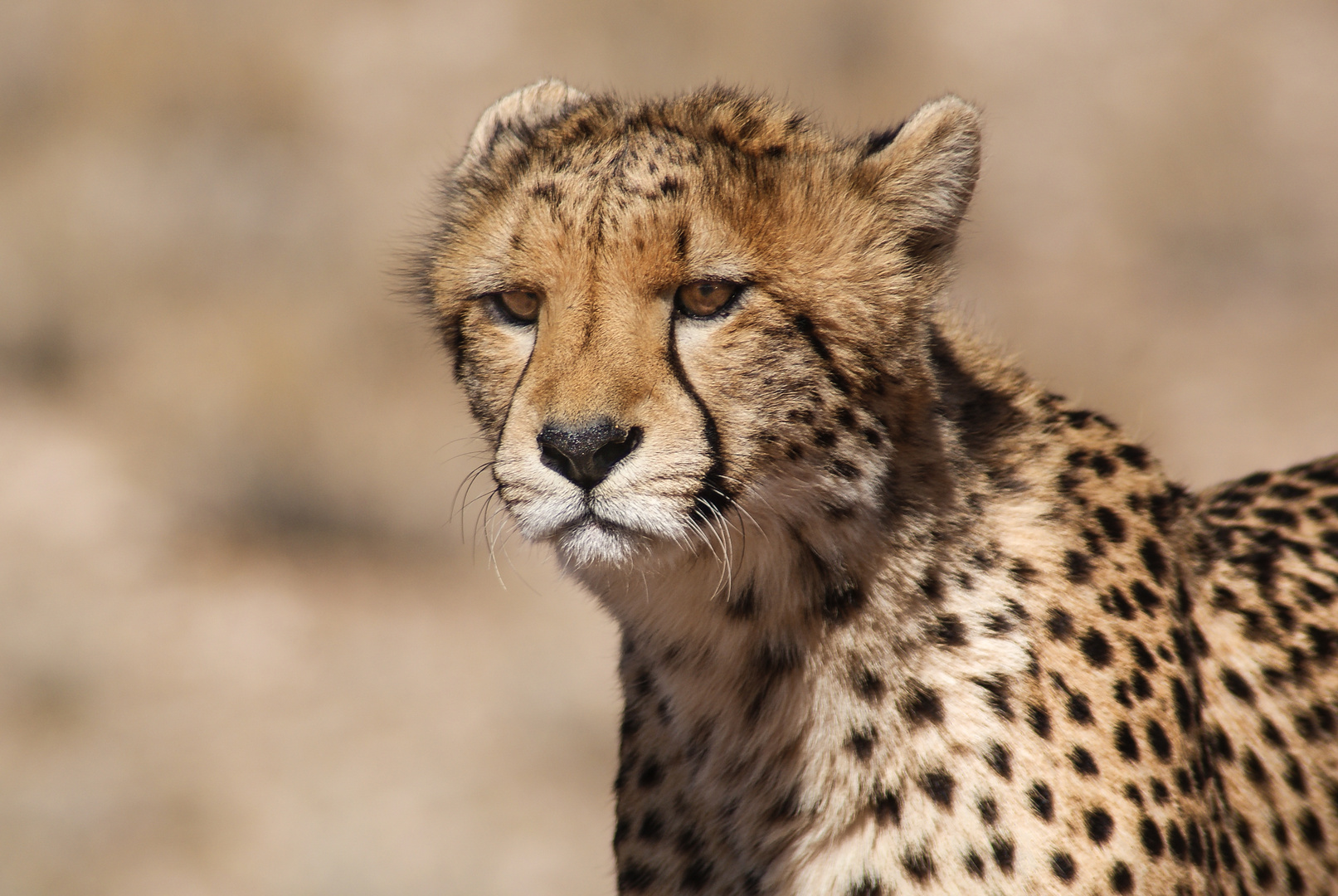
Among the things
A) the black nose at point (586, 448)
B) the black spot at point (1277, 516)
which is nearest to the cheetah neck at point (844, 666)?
the black nose at point (586, 448)

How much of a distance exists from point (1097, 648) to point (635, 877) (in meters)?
0.65

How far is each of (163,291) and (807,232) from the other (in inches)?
147

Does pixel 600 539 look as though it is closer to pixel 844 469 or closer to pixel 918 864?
pixel 844 469

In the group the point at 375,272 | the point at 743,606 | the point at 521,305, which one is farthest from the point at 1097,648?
the point at 375,272

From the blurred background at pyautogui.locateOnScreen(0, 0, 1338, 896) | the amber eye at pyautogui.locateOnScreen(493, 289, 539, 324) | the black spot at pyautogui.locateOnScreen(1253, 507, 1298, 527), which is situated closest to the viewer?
the amber eye at pyautogui.locateOnScreen(493, 289, 539, 324)

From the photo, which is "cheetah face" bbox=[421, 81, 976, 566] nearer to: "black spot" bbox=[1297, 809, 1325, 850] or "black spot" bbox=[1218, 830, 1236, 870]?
"black spot" bbox=[1218, 830, 1236, 870]

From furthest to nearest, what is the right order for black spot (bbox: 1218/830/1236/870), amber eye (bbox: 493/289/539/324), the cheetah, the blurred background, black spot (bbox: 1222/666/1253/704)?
the blurred background → black spot (bbox: 1222/666/1253/704) → black spot (bbox: 1218/830/1236/870) → amber eye (bbox: 493/289/539/324) → the cheetah

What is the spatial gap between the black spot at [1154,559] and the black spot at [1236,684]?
18 centimetres

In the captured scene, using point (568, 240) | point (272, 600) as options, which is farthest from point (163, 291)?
point (568, 240)

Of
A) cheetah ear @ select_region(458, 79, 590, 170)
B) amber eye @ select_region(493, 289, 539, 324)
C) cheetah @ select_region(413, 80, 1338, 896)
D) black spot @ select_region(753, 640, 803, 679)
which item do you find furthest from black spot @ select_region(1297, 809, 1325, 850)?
cheetah ear @ select_region(458, 79, 590, 170)

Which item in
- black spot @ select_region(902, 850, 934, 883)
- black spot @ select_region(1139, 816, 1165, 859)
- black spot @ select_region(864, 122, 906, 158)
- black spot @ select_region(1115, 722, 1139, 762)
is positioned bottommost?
black spot @ select_region(902, 850, 934, 883)

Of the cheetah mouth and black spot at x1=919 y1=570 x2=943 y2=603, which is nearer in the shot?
the cheetah mouth

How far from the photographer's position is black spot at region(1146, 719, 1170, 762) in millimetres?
1648

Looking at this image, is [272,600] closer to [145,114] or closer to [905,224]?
[145,114]
